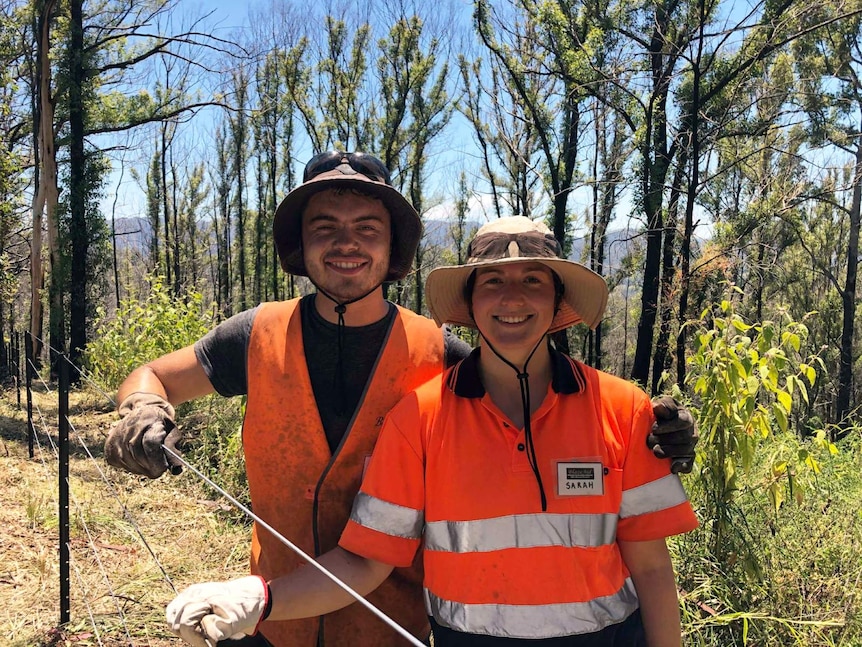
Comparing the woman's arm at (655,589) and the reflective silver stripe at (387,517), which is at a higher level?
the reflective silver stripe at (387,517)

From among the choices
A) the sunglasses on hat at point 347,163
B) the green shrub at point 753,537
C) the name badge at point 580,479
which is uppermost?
the sunglasses on hat at point 347,163

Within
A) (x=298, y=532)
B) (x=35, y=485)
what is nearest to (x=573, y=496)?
(x=298, y=532)

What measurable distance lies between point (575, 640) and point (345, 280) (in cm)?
112

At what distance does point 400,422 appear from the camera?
1.50m

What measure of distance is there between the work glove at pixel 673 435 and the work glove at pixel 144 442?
3.98ft

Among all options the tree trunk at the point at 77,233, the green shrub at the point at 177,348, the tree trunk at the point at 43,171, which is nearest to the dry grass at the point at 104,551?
the green shrub at the point at 177,348

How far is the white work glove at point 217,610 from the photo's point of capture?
1.15 metres

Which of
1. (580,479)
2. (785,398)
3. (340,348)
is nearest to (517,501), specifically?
(580,479)

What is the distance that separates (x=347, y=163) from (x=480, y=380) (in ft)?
2.51

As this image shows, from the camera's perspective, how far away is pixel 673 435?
1.44 meters

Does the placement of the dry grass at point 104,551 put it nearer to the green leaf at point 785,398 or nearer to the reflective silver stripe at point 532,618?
the reflective silver stripe at point 532,618

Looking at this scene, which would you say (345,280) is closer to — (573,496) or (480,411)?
(480,411)

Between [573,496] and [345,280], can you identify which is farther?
[345,280]

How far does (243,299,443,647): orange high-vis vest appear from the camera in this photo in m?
1.68
